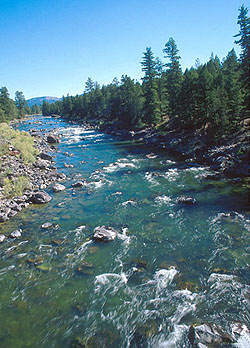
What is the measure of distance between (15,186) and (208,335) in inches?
812

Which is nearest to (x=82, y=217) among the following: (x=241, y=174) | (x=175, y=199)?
(x=175, y=199)

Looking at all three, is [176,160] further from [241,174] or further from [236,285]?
[236,285]

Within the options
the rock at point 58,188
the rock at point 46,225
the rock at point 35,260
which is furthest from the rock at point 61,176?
the rock at point 35,260

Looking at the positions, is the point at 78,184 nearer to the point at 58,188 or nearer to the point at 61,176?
the point at 58,188

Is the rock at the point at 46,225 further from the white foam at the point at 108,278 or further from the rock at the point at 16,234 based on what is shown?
the white foam at the point at 108,278

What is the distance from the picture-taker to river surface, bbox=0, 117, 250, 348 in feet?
29.0

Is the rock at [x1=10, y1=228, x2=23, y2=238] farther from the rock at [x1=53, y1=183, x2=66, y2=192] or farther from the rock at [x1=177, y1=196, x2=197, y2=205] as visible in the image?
the rock at [x1=177, y1=196, x2=197, y2=205]

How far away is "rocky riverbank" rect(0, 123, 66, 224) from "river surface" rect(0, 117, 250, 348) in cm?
98

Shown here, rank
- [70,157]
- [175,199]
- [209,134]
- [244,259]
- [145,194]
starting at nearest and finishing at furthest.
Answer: [244,259], [175,199], [145,194], [209,134], [70,157]

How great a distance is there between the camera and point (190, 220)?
16.2 meters

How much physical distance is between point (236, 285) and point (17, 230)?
1429 centimetres

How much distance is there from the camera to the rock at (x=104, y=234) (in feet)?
47.4

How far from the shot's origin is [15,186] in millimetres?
22281

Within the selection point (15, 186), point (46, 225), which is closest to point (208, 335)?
point (46, 225)
